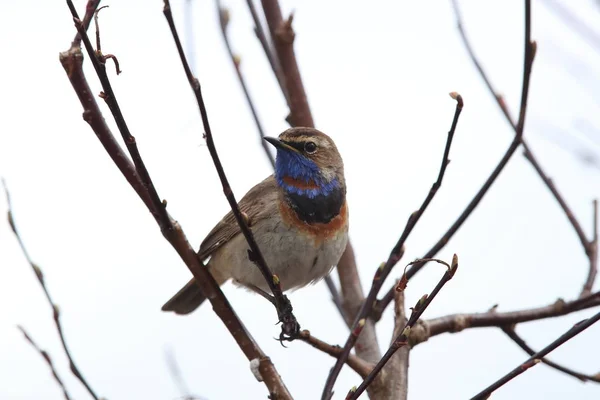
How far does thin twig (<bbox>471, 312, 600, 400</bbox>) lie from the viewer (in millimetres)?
3045

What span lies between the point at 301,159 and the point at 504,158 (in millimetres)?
1925

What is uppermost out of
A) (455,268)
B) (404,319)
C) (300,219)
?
(300,219)

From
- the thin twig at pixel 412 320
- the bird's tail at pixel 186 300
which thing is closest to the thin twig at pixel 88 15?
the thin twig at pixel 412 320

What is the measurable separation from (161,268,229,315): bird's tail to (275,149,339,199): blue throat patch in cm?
143

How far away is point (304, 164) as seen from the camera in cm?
601

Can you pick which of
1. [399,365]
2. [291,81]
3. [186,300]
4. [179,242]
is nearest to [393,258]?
[399,365]

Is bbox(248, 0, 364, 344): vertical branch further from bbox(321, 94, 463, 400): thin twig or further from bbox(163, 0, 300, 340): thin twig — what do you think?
bbox(163, 0, 300, 340): thin twig

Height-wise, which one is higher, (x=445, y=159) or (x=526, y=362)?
(x=445, y=159)

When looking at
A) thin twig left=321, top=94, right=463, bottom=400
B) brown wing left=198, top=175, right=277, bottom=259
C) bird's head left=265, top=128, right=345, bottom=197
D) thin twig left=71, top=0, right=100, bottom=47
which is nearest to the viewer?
thin twig left=71, top=0, right=100, bottom=47

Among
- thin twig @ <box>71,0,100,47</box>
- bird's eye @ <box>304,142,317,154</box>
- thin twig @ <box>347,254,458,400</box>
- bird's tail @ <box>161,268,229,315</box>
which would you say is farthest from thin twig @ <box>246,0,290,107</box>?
thin twig @ <box>347,254,458,400</box>

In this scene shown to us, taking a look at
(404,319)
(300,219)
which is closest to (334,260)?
(300,219)

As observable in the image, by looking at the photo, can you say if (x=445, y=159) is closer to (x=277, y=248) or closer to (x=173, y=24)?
(x=173, y=24)

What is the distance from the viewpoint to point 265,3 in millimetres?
5457

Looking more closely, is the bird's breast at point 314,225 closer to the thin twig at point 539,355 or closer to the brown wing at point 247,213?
the brown wing at point 247,213
